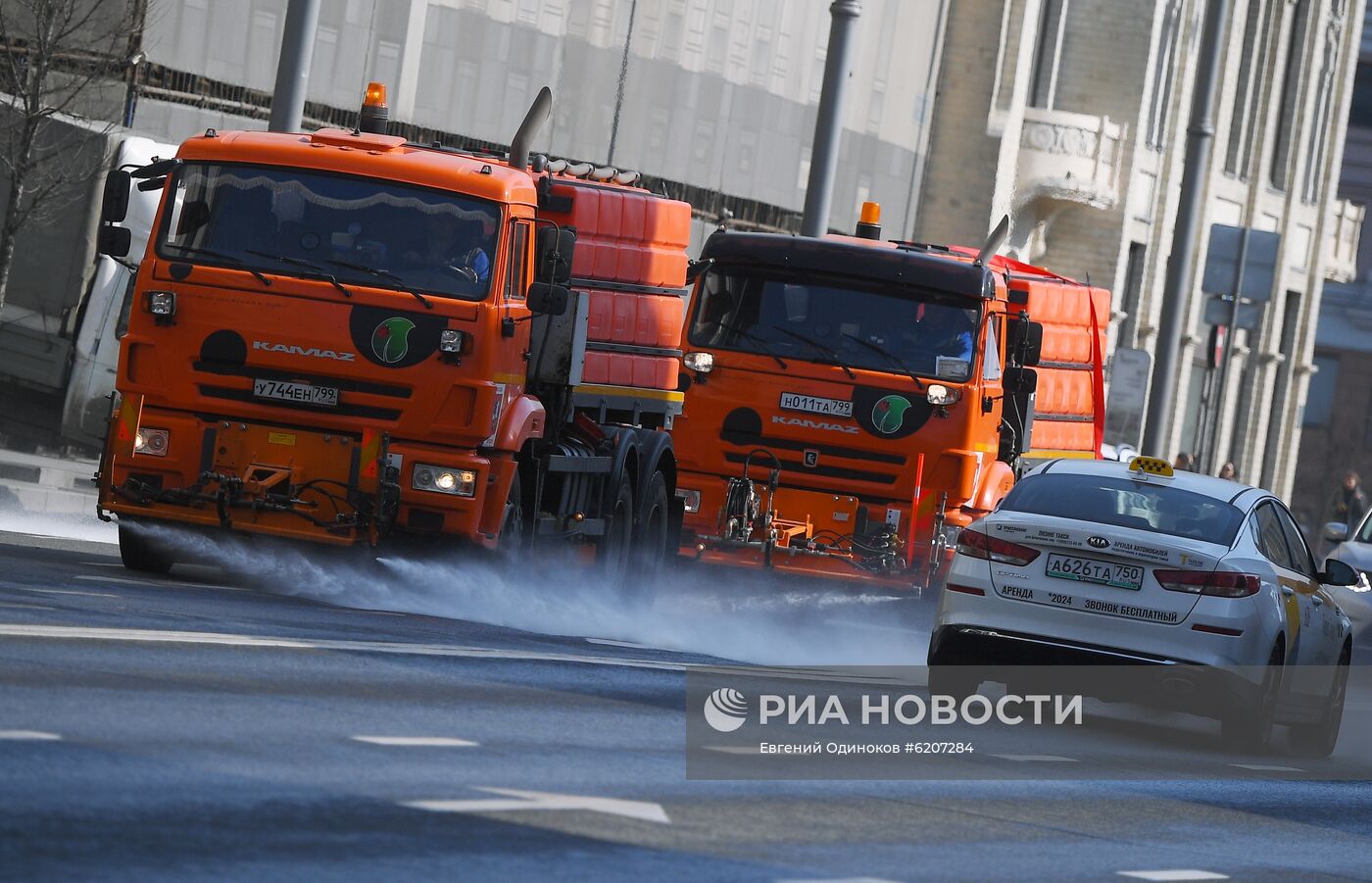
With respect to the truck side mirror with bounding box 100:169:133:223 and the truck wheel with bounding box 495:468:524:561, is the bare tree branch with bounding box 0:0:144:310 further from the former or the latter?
the truck wheel with bounding box 495:468:524:561

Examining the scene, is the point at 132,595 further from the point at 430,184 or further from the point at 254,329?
the point at 430,184

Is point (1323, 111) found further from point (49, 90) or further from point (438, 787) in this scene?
point (438, 787)

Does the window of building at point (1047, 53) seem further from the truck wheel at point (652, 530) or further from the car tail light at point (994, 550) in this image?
the car tail light at point (994, 550)

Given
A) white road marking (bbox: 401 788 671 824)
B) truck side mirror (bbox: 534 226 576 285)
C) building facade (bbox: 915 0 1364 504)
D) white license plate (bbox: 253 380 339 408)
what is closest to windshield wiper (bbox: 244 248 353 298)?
white license plate (bbox: 253 380 339 408)

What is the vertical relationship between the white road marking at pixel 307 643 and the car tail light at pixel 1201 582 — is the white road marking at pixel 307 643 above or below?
below

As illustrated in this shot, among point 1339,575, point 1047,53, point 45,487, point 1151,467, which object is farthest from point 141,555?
point 1047,53

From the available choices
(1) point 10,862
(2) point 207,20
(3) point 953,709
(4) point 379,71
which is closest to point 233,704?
(1) point 10,862

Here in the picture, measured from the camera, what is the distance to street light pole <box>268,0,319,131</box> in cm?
1827

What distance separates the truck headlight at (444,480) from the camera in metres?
15.1

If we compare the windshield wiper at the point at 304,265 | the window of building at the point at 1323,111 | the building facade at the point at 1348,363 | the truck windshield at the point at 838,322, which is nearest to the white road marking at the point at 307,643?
the windshield wiper at the point at 304,265

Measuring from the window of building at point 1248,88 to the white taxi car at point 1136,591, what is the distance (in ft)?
146

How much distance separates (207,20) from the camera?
25672 millimetres

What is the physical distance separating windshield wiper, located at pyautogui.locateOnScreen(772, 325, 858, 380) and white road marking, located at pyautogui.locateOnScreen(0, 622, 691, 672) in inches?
232

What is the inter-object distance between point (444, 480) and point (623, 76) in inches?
730
